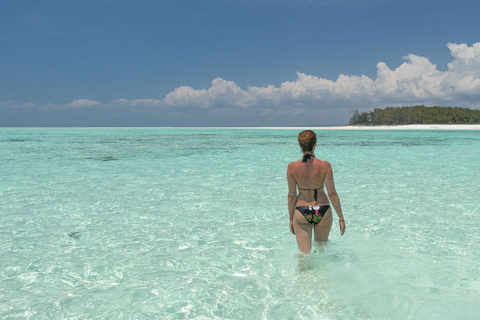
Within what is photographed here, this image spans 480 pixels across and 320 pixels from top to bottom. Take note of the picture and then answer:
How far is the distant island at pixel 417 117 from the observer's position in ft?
408

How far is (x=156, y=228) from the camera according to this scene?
22.4ft

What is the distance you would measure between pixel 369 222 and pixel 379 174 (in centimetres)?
696

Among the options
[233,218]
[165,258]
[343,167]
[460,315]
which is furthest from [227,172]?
[460,315]

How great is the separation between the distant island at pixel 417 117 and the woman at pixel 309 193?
13053 centimetres

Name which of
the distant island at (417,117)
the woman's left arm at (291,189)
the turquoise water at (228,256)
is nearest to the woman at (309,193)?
the woman's left arm at (291,189)

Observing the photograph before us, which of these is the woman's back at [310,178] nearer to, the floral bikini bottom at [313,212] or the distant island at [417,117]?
the floral bikini bottom at [313,212]

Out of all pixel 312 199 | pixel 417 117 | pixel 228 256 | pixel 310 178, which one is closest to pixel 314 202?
pixel 312 199

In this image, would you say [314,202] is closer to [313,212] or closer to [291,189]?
[313,212]

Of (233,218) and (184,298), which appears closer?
(184,298)

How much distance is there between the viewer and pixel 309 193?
436cm

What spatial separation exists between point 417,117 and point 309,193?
136 m

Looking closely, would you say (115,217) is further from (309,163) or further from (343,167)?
(343,167)

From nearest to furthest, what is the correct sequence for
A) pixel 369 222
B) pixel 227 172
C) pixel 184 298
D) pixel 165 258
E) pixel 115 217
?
1. pixel 184 298
2. pixel 165 258
3. pixel 369 222
4. pixel 115 217
5. pixel 227 172

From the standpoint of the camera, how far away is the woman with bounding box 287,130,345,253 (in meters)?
4.18
